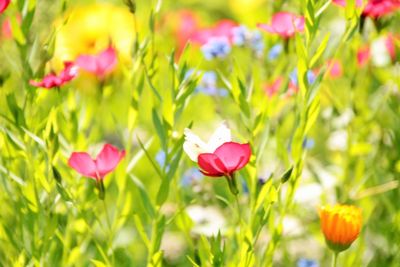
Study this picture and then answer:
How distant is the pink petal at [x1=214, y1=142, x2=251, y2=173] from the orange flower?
143mm

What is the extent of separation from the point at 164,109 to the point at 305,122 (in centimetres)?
17

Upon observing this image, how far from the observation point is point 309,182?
1.58 meters

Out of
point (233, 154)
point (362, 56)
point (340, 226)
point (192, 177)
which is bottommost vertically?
point (192, 177)

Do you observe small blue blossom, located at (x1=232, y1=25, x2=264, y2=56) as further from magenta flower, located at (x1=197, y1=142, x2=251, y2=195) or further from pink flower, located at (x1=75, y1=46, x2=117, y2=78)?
magenta flower, located at (x1=197, y1=142, x2=251, y2=195)

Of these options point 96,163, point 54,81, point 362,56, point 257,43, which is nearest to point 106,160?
point 96,163

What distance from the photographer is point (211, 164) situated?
79cm

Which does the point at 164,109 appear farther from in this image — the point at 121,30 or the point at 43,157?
the point at 121,30

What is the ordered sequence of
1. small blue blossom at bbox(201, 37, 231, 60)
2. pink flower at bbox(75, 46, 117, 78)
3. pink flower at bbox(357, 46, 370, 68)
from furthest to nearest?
pink flower at bbox(357, 46, 370, 68) < small blue blossom at bbox(201, 37, 231, 60) < pink flower at bbox(75, 46, 117, 78)

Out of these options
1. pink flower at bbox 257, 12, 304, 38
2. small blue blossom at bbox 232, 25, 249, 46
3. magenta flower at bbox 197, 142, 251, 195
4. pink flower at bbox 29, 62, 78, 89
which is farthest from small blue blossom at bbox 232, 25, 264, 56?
magenta flower at bbox 197, 142, 251, 195

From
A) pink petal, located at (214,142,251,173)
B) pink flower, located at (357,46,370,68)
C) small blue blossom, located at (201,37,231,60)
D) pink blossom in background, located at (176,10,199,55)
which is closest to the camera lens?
pink petal, located at (214,142,251,173)

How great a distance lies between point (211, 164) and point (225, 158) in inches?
0.6

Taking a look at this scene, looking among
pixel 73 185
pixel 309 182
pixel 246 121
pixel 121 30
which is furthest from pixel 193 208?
pixel 121 30

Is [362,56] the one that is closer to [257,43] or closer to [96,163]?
[257,43]

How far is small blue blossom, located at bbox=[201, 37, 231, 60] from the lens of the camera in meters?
1.26
